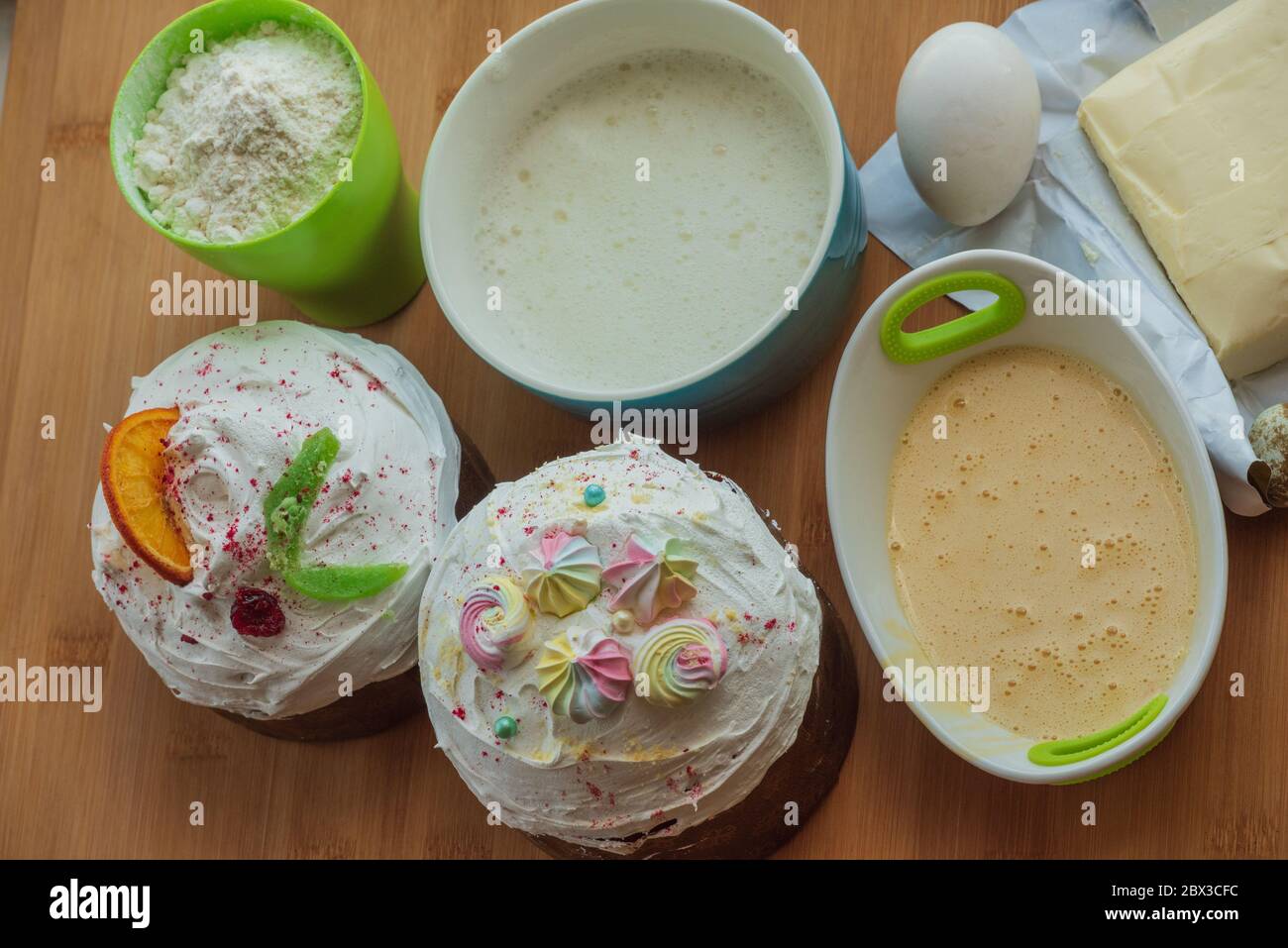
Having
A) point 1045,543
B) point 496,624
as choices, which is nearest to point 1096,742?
point 1045,543

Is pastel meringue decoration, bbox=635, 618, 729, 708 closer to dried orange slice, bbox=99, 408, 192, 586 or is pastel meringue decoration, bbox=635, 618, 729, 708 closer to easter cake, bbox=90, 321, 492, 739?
easter cake, bbox=90, 321, 492, 739

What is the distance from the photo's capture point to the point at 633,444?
36.3 inches

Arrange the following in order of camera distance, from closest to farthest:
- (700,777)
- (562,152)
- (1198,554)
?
1. (700,777)
2. (1198,554)
3. (562,152)

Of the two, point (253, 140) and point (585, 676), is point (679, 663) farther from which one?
point (253, 140)

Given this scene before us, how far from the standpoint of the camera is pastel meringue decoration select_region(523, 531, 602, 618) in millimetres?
826

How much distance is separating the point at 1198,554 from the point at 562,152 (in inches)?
22.4

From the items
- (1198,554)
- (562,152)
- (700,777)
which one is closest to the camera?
(700,777)

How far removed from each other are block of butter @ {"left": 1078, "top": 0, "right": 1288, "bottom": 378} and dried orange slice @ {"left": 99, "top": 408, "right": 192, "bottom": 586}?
2.46 ft

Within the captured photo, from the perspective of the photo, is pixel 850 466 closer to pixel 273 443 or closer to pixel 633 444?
pixel 633 444

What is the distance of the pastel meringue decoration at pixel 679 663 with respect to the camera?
2.63 ft

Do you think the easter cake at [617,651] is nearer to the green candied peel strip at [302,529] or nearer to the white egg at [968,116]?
the green candied peel strip at [302,529]

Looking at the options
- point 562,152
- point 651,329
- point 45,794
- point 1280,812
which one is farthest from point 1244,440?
point 45,794

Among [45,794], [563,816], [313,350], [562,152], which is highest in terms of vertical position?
[562,152]

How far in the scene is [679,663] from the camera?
2.63 feet
